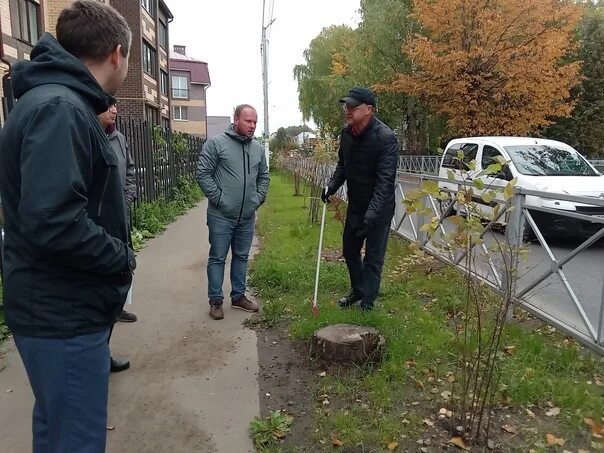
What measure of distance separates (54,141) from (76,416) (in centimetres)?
89

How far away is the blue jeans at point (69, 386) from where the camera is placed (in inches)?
61.6

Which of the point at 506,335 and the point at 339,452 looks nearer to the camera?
the point at 339,452

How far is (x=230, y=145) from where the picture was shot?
14.6 feet

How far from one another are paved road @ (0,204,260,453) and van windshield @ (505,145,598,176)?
600 cm

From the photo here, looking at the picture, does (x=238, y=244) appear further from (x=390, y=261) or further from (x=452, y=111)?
(x=452, y=111)

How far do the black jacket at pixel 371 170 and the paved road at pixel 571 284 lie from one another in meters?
0.90

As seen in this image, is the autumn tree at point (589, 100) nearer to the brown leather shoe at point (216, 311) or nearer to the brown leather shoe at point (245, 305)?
the brown leather shoe at point (245, 305)

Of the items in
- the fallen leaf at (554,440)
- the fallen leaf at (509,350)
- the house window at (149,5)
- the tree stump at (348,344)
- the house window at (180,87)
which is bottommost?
the fallen leaf at (554,440)

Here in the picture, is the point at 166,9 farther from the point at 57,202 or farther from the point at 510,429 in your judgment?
the point at 57,202

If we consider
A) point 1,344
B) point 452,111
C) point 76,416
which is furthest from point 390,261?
point 452,111

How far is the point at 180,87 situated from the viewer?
157ft

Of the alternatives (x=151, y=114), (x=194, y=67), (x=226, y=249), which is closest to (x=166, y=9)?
(x=151, y=114)

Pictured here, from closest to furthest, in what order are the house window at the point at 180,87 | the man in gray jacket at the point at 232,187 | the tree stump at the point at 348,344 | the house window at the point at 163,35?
the tree stump at the point at 348,344 → the man in gray jacket at the point at 232,187 → the house window at the point at 163,35 → the house window at the point at 180,87

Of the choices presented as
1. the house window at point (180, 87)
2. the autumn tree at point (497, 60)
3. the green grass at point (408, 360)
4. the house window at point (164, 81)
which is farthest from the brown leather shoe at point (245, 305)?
the house window at point (180, 87)
